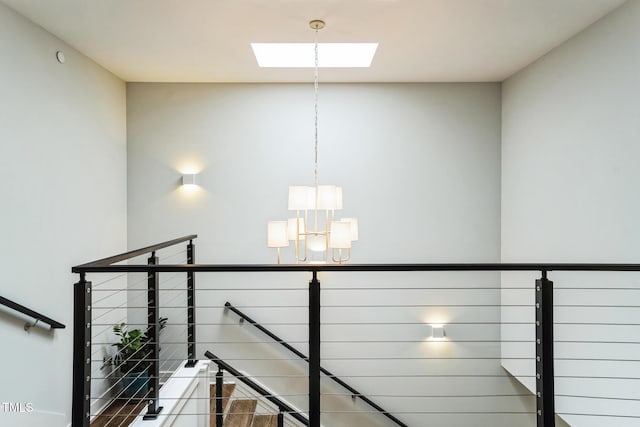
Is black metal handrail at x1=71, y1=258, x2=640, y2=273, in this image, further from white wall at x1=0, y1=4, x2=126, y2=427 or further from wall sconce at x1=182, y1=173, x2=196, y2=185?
wall sconce at x1=182, y1=173, x2=196, y2=185

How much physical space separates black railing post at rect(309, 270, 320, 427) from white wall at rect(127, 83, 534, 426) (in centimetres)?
265

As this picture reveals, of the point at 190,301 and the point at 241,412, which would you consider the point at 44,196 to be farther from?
the point at 241,412

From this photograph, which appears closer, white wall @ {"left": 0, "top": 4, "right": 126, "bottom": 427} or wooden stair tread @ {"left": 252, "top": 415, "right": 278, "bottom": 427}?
white wall @ {"left": 0, "top": 4, "right": 126, "bottom": 427}

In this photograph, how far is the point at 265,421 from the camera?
13.3 ft

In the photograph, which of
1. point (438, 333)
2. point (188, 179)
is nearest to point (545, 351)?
point (438, 333)

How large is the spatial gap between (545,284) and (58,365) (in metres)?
3.35

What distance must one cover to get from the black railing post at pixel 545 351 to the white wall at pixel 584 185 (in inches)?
52.5

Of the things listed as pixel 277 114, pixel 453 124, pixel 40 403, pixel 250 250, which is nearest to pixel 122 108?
pixel 277 114

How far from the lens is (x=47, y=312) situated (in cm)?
315

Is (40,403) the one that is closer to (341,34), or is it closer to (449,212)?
(341,34)

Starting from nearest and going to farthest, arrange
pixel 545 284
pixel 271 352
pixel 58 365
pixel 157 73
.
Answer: pixel 545 284, pixel 58 365, pixel 157 73, pixel 271 352

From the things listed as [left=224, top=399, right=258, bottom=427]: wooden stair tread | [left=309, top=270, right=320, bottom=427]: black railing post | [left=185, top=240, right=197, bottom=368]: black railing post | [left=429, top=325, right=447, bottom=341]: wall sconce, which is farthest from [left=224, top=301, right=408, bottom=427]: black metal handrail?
[left=309, top=270, right=320, bottom=427]: black railing post

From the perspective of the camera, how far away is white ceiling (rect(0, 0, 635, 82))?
2809 millimetres

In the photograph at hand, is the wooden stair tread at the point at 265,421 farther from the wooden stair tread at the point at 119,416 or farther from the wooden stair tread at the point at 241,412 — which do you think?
the wooden stair tread at the point at 119,416
